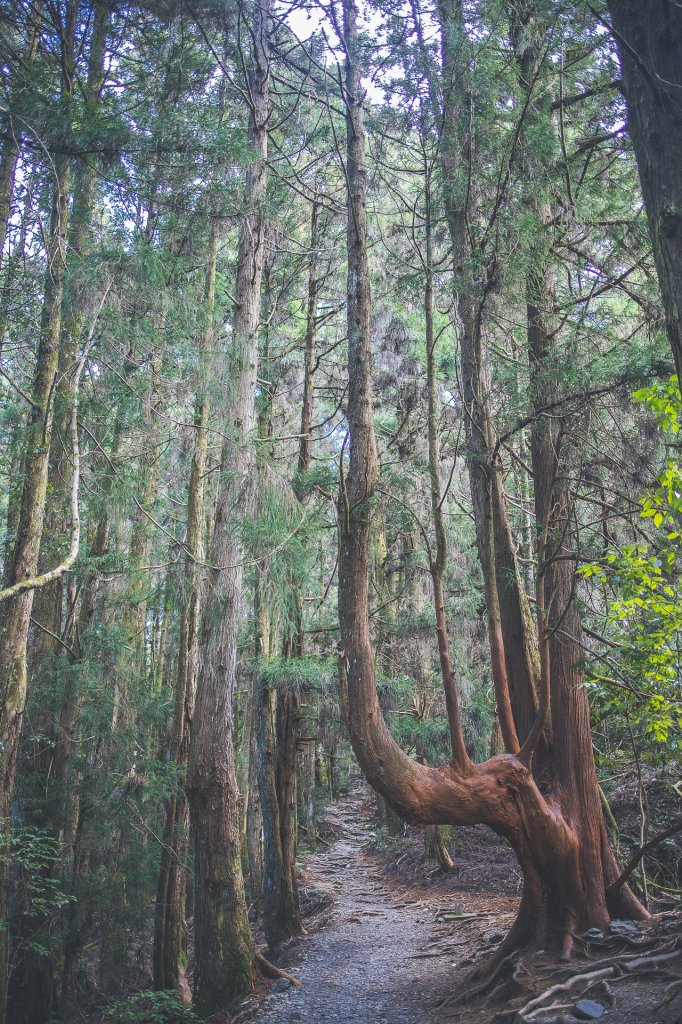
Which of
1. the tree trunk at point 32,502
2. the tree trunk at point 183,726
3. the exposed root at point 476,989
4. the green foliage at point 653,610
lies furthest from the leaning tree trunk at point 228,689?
the green foliage at point 653,610

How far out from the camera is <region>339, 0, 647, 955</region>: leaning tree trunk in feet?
17.7

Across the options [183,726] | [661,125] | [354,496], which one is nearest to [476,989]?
[354,496]

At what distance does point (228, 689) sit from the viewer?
831cm

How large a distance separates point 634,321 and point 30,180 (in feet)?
21.0

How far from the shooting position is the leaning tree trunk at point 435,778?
5.39 m

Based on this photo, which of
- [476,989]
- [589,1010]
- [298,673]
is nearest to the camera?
[589,1010]

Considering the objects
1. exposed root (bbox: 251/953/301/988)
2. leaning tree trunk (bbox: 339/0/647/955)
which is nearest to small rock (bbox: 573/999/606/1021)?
leaning tree trunk (bbox: 339/0/647/955)

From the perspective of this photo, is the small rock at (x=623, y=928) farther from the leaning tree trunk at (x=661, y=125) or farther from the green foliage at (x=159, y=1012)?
the leaning tree trunk at (x=661, y=125)

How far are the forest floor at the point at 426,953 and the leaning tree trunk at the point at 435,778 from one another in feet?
1.39

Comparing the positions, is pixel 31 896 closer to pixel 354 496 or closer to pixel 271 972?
pixel 271 972

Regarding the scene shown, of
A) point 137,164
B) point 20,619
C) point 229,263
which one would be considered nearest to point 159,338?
point 137,164

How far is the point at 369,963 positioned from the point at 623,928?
3881 millimetres

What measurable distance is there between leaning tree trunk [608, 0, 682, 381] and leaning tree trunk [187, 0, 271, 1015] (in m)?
5.76

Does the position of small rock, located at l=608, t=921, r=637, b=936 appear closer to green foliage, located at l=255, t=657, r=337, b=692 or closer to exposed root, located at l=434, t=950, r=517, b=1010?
exposed root, located at l=434, t=950, r=517, b=1010
